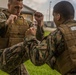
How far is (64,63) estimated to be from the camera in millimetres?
5484

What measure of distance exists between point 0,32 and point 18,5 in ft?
2.16

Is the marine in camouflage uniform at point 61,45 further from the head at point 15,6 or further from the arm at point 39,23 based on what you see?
the head at point 15,6

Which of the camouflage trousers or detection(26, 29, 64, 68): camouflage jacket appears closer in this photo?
detection(26, 29, 64, 68): camouflage jacket

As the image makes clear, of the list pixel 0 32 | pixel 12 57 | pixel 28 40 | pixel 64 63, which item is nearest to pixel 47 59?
pixel 64 63

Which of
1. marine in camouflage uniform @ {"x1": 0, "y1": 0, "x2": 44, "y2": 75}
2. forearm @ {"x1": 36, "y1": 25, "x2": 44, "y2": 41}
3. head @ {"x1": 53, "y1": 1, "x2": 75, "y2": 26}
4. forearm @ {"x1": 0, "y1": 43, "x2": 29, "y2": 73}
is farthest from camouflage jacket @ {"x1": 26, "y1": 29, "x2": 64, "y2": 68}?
marine in camouflage uniform @ {"x1": 0, "y1": 0, "x2": 44, "y2": 75}

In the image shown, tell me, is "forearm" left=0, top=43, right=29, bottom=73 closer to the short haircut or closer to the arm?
the arm

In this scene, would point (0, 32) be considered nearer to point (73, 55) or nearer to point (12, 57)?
point (12, 57)

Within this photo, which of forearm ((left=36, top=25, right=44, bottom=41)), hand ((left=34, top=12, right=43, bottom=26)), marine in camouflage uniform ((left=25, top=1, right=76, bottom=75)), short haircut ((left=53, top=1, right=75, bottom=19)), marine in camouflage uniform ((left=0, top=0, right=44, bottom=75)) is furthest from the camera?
marine in camouflage uniform ((left=0, top=0, right=44, bottom=75))

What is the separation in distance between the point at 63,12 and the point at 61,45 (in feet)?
1.72

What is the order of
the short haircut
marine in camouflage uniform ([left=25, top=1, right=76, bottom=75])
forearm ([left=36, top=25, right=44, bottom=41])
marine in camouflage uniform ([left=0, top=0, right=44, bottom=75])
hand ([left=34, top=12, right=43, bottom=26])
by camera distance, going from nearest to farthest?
marine in camouflage uniform ([left=25, top=1, right=76, bottom=75]) → the short haircut → hand ([left=34, top=12, right=43, bottom=26]) → forearm ([left=36, top=25, right=44, bottom=41]) → marine in camouflage uniform ([left=0, top=0, right=44, bottom=75])

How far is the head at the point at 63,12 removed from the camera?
559 centimetres

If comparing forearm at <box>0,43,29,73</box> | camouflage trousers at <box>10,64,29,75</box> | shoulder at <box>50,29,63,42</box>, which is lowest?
camouflage trousers at <box>10,64,29,75</box>

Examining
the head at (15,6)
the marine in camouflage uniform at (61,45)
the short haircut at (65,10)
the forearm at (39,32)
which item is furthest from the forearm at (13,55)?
the short haircut at (65,10)

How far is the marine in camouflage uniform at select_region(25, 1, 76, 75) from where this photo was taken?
5.42 meters
